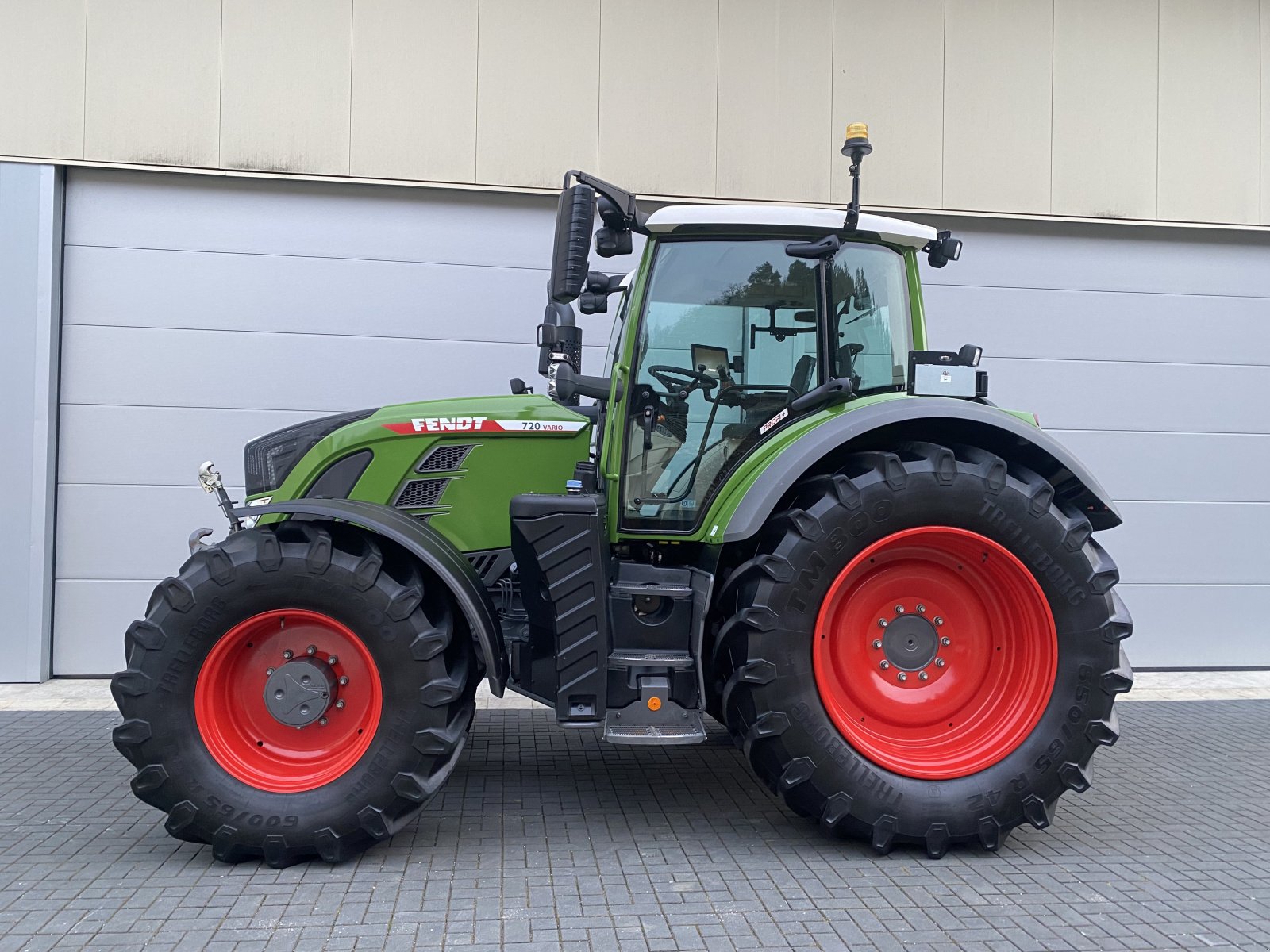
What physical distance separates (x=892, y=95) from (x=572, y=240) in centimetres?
420

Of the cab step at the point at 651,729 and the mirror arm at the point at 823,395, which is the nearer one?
the cab step at the point at 651,729

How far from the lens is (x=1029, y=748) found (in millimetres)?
3412

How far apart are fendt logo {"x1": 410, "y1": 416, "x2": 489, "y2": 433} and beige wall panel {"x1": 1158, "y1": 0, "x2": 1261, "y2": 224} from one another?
532cm

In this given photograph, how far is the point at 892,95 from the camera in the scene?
6.47 metres

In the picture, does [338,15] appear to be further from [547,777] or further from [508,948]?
[508,948]

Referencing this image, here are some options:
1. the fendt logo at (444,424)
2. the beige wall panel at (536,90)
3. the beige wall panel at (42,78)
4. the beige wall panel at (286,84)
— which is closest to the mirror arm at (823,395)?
the fendt logo at (444,424)

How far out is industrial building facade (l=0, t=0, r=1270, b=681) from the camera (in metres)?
5.96

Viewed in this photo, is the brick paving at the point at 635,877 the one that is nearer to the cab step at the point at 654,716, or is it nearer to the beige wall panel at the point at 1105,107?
the cab step at the point at 654,716

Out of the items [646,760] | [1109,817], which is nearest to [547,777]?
[646,760]

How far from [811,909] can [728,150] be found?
4910 millimetres

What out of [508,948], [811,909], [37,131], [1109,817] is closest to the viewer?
[508,948]

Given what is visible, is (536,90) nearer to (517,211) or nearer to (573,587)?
(517,211)

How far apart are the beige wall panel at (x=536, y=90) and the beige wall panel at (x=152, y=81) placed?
169 cm

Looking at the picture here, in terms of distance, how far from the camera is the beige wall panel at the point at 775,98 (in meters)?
6.35
